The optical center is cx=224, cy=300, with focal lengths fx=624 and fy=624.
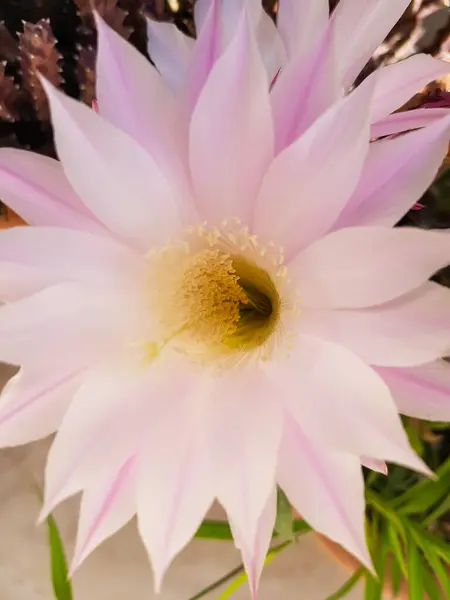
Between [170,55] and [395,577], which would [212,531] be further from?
[170,55]

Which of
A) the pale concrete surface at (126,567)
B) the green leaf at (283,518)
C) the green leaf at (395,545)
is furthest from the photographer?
the pale concrete surface at (126,567)

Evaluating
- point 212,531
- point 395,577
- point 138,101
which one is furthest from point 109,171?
point 395,577

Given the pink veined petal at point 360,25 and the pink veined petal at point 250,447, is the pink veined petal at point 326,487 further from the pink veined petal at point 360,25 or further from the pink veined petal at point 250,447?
the pink veined petal at point 360,25

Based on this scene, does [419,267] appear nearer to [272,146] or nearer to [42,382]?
[272,146]

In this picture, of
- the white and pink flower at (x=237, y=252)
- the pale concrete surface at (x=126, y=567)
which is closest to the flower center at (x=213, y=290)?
the white and pink flower at (x=237, y=252)

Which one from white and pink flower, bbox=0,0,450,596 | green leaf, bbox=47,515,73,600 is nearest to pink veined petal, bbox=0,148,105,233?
white and pink flower, bbox=0,0,450,596

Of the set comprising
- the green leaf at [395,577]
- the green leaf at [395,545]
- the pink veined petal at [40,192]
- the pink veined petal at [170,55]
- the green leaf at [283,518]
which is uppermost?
the pink veined petal at [170,55]

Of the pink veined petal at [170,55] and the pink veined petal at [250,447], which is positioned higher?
the pink veined petal at [170,55]
